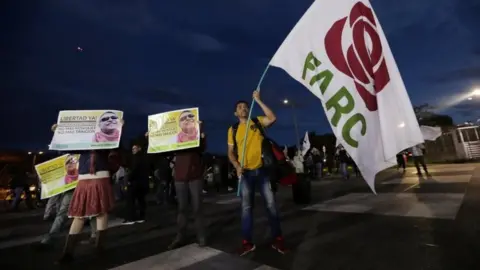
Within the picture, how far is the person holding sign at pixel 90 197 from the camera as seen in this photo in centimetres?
405

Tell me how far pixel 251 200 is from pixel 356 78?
203 cm

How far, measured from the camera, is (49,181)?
219 inches

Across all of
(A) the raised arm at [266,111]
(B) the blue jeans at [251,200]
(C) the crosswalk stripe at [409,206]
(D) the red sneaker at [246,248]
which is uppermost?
(A) the raised arm at [266,111]

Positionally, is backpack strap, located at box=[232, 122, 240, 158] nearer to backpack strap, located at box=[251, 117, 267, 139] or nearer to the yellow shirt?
the yellow shirt

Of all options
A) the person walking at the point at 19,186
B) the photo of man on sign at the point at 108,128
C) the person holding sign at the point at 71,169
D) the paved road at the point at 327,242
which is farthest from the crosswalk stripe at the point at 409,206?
→ the person walking at the point at 19,186

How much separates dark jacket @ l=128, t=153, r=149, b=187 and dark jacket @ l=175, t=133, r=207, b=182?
3.10 m

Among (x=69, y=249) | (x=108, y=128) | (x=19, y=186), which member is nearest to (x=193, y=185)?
(x=108, y=128)

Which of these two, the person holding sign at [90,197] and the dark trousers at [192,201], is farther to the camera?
the dark trousers at [192,201]

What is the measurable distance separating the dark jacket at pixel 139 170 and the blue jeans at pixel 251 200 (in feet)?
14.4

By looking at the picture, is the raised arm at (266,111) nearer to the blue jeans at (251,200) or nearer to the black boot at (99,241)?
the blue jeans at (251,200)

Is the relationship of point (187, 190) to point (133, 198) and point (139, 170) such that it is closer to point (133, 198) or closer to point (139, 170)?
point (133, 198)

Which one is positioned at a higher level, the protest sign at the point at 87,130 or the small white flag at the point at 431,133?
the small white flag at the point at 431,133

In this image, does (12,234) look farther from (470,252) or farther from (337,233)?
(470,252)

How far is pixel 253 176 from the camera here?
3814 millimetres
